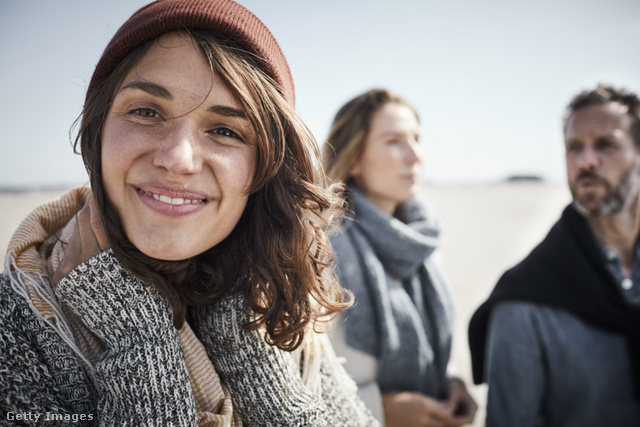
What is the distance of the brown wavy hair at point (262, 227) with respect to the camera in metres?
1.28

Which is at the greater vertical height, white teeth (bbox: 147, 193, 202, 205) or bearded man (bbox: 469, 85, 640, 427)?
white teeth (bbox: 147, 193, 202, 205)

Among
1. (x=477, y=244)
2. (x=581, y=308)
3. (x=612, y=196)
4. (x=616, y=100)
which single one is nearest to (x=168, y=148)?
(x=581, y=308)

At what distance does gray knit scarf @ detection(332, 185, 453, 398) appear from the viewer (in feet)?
8.47

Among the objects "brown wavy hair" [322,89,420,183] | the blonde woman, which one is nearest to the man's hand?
the blonde woman

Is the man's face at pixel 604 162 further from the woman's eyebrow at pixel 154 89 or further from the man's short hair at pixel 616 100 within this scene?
the woman's eyebrow at pixel 154 89

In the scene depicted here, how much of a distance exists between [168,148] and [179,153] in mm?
45

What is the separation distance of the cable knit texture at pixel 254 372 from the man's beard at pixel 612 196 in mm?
2349

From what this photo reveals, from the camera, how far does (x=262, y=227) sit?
1.55m

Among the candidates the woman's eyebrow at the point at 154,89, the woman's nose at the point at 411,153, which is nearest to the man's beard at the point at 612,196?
the woman's nose at the point at 411,153

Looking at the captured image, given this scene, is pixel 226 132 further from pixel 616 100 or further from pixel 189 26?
pixel 616 100

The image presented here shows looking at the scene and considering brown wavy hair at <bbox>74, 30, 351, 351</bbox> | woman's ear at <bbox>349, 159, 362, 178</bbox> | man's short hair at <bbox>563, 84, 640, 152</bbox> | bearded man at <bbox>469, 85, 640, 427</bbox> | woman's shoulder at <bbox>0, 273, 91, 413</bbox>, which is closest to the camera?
woman's shoulder at <bbox>0, 273, 91, 413</bbox>

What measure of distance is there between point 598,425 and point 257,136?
8.79 ft

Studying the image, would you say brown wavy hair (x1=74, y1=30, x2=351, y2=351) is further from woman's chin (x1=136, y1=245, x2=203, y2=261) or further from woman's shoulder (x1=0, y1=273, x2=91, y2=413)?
woman's shoulder (x1=0, y1=273, x2=91, y2=413)

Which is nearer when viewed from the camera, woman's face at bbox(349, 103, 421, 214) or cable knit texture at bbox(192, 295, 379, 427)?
cable knit texture at bbox(192, 295, 379, 427)
